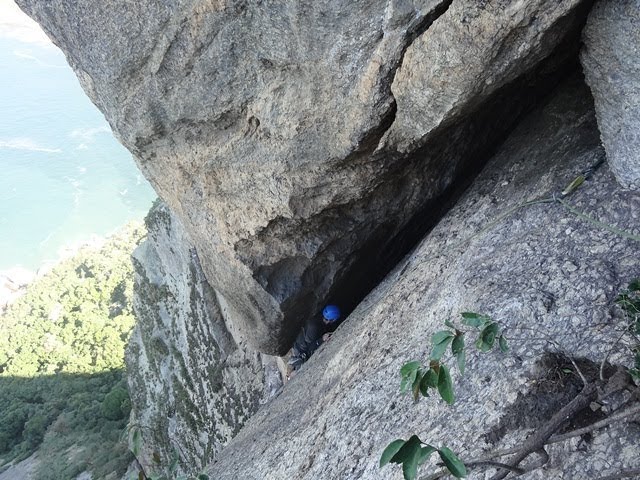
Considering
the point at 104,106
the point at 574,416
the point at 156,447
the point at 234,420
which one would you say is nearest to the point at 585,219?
the point at 574,416

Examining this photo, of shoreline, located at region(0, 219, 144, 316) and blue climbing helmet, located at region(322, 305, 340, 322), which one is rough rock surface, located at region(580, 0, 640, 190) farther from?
shoreline, located at region(0, 219, 144, 316)

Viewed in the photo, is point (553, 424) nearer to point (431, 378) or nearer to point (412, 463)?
point (431, 378)

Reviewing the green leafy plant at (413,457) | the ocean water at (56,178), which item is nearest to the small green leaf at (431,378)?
the green leafy plant at (413,457)

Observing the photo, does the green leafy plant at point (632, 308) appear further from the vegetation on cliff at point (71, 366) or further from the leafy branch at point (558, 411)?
the vegetation on cliff at point (71, 366)

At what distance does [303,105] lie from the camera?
643 centimetres

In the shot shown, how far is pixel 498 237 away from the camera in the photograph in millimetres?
5977

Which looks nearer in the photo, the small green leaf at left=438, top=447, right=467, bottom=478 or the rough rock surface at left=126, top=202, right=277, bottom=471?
the small green leaf at left=438, top=447, right=467, bottom=478

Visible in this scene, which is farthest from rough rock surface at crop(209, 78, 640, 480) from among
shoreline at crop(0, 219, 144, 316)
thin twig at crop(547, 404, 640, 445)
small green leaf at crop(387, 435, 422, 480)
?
shoreline at crop(0, 219, 144, 316)

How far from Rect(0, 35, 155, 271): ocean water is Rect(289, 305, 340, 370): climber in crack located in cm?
7519

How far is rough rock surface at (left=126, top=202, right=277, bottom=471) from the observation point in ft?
44.1

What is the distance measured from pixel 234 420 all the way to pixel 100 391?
25.6 meters

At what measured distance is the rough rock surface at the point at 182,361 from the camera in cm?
1345

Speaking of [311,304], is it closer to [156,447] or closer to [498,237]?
[498,237]

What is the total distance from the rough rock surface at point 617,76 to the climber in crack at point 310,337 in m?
5.81
